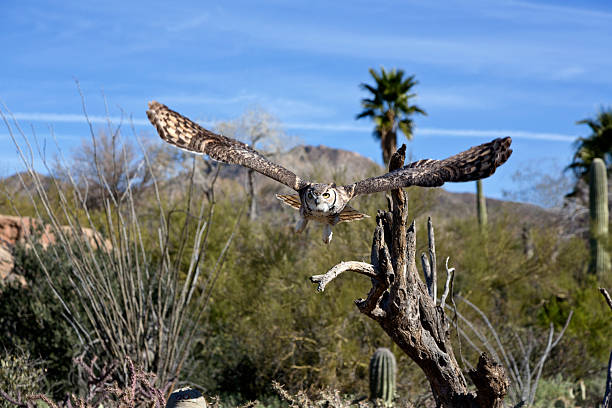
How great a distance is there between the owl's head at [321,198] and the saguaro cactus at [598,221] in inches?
554

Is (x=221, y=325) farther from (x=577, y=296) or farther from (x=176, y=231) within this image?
(x=577, y=296)

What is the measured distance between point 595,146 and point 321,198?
2731 cm

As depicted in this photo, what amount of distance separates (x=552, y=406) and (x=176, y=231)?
25.2 feet

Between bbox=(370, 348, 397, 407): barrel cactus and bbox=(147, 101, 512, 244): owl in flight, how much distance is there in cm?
431

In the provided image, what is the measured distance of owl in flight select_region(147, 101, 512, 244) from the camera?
123 inches

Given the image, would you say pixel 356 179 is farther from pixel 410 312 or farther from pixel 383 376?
pixel 410 312

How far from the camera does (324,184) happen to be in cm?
328

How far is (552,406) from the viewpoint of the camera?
8055 mm

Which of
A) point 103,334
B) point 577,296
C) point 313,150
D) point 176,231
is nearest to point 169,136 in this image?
point 103,334

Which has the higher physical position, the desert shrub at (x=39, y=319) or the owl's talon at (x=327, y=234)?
the owl's talon at (x=327, y=234)

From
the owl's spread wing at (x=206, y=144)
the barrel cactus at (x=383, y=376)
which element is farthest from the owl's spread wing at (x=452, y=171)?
the barrel cactus at (x=383, y=376)

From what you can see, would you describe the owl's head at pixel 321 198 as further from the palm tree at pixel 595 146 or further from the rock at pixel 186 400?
the palm tree at pixel 595 146

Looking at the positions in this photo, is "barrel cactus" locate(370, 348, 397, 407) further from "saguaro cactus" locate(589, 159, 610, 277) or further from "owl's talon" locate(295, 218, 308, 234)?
"saguaro cactus" locate(589, 159, 610, 277)

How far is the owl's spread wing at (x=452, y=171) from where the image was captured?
3113mm
